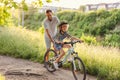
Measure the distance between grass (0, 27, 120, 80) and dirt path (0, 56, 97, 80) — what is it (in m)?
0.46

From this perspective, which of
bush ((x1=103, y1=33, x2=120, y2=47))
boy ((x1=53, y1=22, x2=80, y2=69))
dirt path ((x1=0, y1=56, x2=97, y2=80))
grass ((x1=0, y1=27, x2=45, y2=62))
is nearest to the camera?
boy ((x1=53, y1=22, x2=80, y2=69))

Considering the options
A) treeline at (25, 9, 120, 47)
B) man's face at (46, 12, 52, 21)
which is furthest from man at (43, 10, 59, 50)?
treeline at (25, 9, 120, 47)

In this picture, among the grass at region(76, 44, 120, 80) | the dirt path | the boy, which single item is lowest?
the dirt path

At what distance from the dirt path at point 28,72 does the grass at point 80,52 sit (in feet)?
1.52

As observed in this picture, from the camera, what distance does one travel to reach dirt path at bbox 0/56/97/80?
8438 mm

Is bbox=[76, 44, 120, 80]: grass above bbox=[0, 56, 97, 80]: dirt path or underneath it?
above

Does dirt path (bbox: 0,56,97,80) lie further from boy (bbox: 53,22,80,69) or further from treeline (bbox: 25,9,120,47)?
treeline (bbox: 25,9,120,47)

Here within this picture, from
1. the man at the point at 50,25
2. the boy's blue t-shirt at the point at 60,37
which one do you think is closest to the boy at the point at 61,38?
the boy's blue t-shirt at the point at 60,37

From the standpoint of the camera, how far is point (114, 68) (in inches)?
344

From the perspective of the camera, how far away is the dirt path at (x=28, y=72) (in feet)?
27.7

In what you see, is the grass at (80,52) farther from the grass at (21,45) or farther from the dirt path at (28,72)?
the dirt path at (28,72)

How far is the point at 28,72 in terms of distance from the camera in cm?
896

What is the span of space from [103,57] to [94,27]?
68.0 feet

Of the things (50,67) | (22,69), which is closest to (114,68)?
(50,67)
